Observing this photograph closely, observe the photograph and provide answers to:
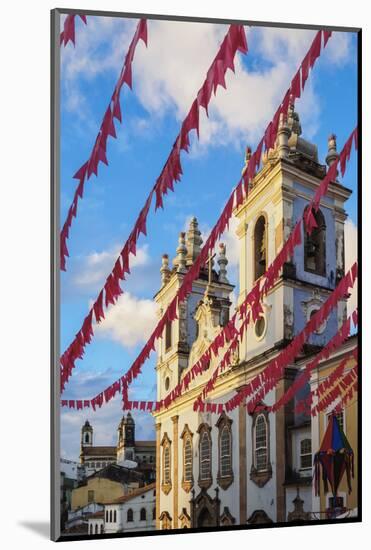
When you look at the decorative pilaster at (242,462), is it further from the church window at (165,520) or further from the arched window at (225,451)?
the church window at (165,520)

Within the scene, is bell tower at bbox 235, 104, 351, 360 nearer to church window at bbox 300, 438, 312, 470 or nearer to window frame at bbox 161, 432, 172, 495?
church window at bbox 300, 438, 312, 470

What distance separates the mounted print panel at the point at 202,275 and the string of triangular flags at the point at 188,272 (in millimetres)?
14

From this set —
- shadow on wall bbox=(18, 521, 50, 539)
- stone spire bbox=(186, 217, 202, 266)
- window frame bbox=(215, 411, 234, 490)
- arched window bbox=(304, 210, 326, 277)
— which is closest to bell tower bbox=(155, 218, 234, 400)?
stone spire bbox=(186, 217, 202, 266)

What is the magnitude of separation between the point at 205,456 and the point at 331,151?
2.33 metres

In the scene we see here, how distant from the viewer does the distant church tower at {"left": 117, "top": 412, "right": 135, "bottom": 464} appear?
7535 millimetres

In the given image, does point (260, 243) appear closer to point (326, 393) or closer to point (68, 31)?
point (326, 393)

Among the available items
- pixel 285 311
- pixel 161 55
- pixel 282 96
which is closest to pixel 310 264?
pixel 285 311

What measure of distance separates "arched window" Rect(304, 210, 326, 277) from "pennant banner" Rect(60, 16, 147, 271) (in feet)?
5.33

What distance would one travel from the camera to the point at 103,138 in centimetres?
749

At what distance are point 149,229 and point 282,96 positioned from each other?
1.35 metres

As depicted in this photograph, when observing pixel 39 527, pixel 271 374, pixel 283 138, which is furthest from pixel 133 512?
pixel 283 138

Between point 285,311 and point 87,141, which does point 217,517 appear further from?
point 87,141

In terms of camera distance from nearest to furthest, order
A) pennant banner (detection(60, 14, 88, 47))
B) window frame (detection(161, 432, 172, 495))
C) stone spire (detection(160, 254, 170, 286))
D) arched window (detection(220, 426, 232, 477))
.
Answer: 1. pennant banner (detection(60, 14, 88, 47))
2. stone spire (detection(160, 254, 170, 286))
3. window frame (detection(161, 432, 172, 495))
4. arched window (detection(220, 426, 232, 477))

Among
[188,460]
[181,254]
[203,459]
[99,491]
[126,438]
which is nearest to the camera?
[99,491]
